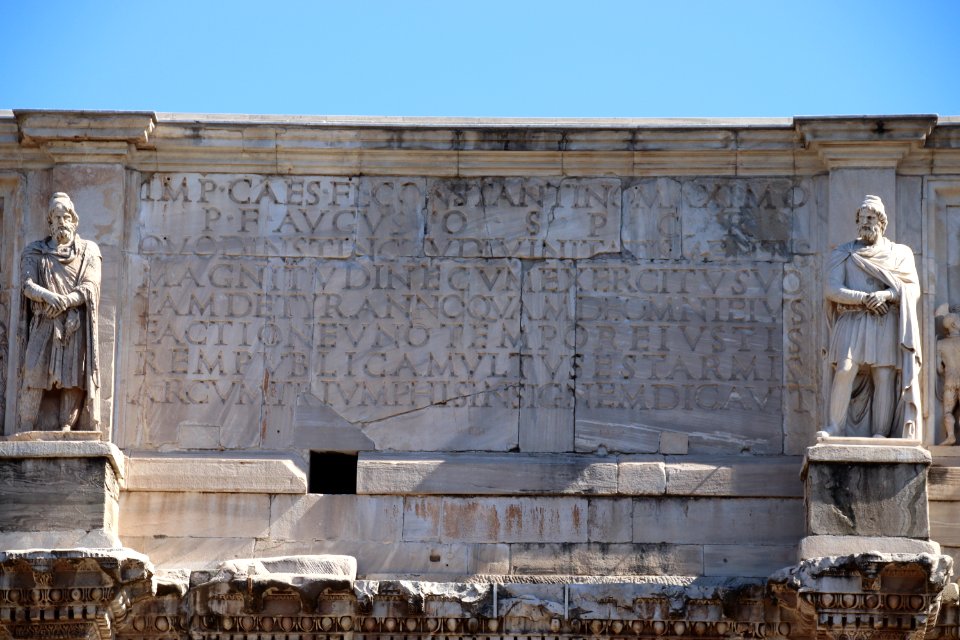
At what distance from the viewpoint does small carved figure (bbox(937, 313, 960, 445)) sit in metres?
19.8

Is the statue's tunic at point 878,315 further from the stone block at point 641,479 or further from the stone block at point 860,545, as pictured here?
the stone block at point 641,479

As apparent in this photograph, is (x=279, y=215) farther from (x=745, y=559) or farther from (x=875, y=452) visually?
(x=875, y=452)

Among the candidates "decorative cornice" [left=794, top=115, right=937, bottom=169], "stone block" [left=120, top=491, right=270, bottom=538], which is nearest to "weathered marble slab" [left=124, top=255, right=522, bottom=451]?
"stone block" [left=120, top=491, right=270, bottom=538]

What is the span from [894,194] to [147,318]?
5686 millimetres

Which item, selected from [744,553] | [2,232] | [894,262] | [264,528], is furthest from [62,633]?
[894,262]

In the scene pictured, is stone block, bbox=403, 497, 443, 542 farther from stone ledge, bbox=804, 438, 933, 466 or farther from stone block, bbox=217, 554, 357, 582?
stone ledge, bbox=804, 438, 933, 466

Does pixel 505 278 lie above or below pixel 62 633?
above

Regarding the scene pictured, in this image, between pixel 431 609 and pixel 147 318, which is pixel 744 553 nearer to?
pixel 431 609

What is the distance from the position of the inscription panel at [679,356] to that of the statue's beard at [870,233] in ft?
2.67

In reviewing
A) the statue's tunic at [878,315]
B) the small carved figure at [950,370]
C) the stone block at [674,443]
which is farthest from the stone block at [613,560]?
the small carved figure at [950,370]

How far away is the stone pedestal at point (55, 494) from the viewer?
1916 centimetres

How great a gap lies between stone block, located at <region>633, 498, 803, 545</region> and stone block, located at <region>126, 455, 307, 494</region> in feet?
8.40

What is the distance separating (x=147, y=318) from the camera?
20.2 m

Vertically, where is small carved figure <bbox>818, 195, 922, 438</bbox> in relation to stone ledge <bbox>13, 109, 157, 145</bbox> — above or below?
below
